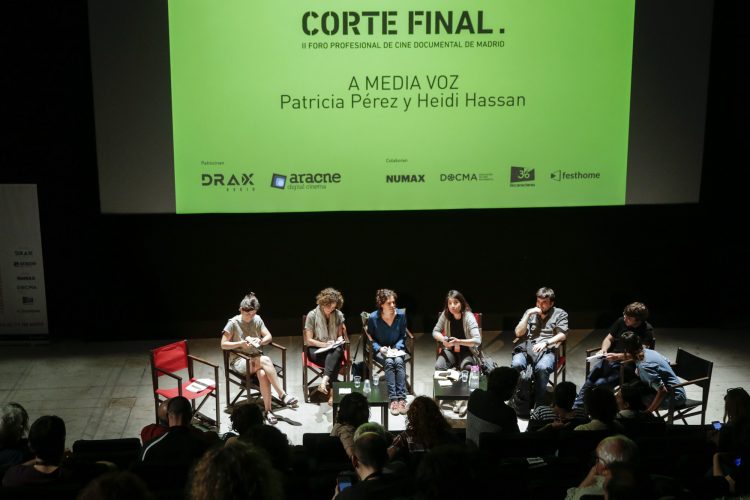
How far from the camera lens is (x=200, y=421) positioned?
20.4 feet

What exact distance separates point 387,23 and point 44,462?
504 cm

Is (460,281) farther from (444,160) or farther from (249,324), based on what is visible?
(249,324)

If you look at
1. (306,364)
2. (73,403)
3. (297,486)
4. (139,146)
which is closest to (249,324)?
(306,364)

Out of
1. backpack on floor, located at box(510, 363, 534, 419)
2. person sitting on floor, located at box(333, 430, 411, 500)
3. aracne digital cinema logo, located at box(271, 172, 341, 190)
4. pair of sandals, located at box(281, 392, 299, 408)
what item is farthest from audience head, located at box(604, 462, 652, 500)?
aracne digital cinema logo, located at box(271, 172, 341, 190)

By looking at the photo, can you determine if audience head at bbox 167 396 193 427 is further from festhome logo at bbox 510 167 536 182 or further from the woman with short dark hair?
festhome logo at bbox 510 167 536 182

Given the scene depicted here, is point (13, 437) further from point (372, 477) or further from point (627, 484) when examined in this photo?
point (627, 484)

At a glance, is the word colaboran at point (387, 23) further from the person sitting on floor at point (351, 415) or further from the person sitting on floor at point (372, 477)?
the person sitting on floor at point (372, 477)

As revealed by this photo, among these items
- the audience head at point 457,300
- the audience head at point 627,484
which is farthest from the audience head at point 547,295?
the audience head at point 627,484

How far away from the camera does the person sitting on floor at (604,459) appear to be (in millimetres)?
3312

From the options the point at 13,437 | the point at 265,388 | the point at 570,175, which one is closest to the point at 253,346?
the point at 265,388

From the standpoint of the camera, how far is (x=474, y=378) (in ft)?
20.0

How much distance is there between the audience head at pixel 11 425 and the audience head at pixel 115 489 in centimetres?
206

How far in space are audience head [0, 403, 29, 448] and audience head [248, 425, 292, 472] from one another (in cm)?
132

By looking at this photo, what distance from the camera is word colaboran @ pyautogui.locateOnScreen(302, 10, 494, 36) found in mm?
7297
